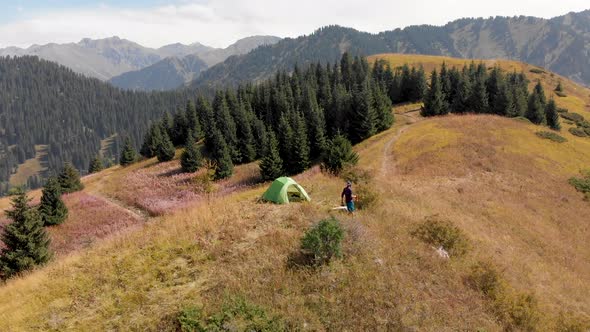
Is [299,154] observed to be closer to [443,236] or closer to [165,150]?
[165,150]

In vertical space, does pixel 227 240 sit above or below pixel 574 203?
above

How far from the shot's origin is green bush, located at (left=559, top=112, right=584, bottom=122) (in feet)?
277

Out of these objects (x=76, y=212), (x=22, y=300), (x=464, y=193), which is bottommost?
(x=76, y=212)

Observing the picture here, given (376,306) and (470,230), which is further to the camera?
(470,230)

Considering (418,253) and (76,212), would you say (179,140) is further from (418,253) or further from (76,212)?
(418,253)

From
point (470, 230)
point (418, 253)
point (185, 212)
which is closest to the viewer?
point (418, 253)

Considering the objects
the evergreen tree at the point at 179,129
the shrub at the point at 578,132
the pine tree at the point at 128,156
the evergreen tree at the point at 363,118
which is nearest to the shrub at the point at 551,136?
the shrub at the point at 578,132

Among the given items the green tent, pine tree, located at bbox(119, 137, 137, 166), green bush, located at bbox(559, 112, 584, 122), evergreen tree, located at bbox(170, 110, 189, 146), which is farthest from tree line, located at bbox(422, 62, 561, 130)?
pine tree, located at bbox(119, 137, 137, 166)

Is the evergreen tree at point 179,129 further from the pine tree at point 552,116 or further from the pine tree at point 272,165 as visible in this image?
the pine tree at point 552,116

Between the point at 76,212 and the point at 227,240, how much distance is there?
41.9 m

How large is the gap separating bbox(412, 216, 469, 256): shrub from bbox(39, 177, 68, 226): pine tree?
43451 millimetres

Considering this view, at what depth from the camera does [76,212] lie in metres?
47.7

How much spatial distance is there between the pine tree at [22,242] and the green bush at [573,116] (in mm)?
102670

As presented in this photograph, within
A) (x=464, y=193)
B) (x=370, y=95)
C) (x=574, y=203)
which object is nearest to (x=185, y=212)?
(x=464, y=193)
